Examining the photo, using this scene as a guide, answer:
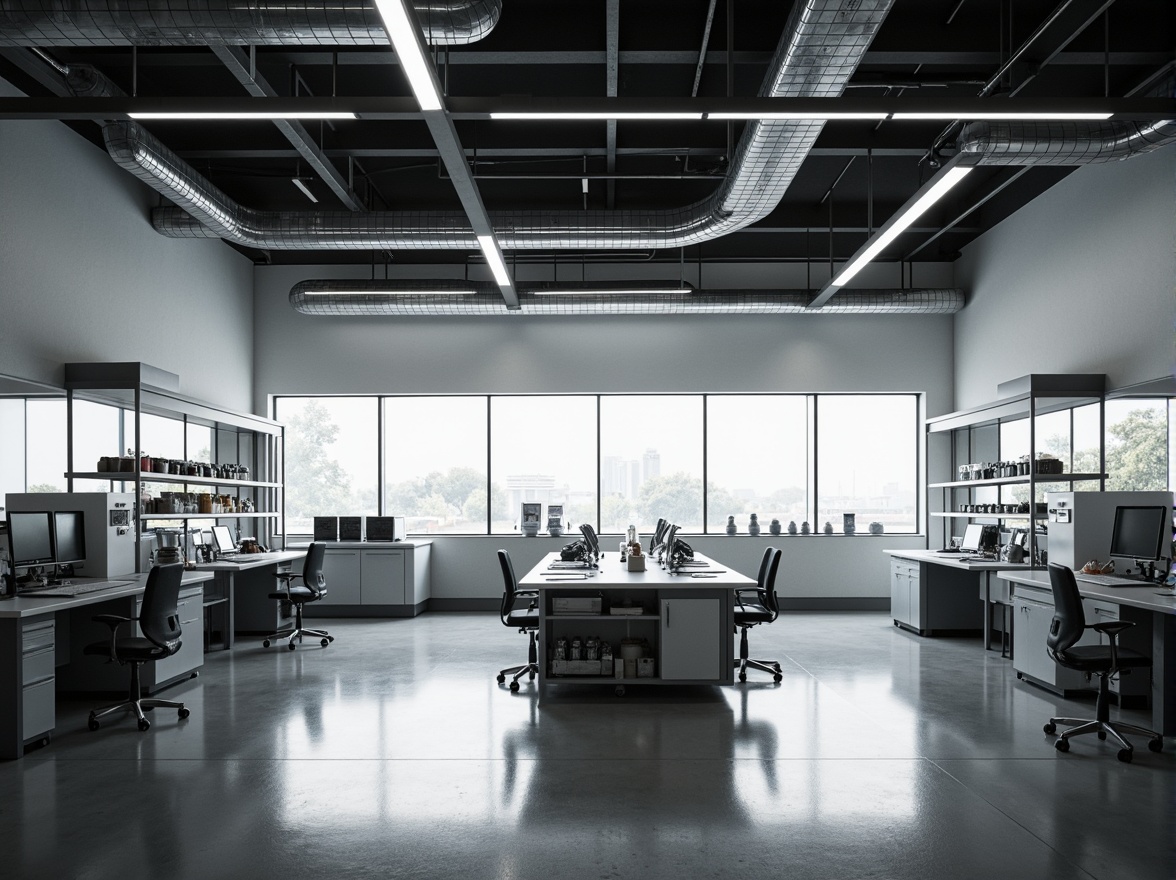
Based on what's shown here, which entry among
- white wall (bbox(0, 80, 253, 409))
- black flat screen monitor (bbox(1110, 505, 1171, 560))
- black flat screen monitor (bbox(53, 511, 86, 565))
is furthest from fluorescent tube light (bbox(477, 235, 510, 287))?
black flat screen monitor (bbox(1110, 505, 1171, 560))

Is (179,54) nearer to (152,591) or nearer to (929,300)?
(152,591)

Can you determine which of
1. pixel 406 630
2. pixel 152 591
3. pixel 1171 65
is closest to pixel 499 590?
pixel 406 630

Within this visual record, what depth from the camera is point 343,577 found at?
10.5 metres

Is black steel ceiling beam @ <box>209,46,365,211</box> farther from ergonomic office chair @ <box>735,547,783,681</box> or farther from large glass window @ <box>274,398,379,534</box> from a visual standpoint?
ergonomic office chair @ <box>735,547,783,681</box>

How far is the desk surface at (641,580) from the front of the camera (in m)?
6.03

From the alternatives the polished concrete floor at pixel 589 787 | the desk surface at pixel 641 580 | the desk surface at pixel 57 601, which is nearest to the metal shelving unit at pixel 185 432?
the desk surface at pixel 57 601

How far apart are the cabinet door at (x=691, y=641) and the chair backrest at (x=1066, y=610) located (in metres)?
2.16

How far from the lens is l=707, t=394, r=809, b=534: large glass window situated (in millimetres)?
11289

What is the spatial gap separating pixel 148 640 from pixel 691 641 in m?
3.70

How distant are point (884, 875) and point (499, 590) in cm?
809

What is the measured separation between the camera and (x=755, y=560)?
10.9 metres

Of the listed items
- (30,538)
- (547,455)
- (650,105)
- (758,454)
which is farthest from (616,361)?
(30,538)

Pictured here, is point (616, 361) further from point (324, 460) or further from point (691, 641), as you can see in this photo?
point (691, 641)

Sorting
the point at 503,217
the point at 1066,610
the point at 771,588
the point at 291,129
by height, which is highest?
the point at 291,129
